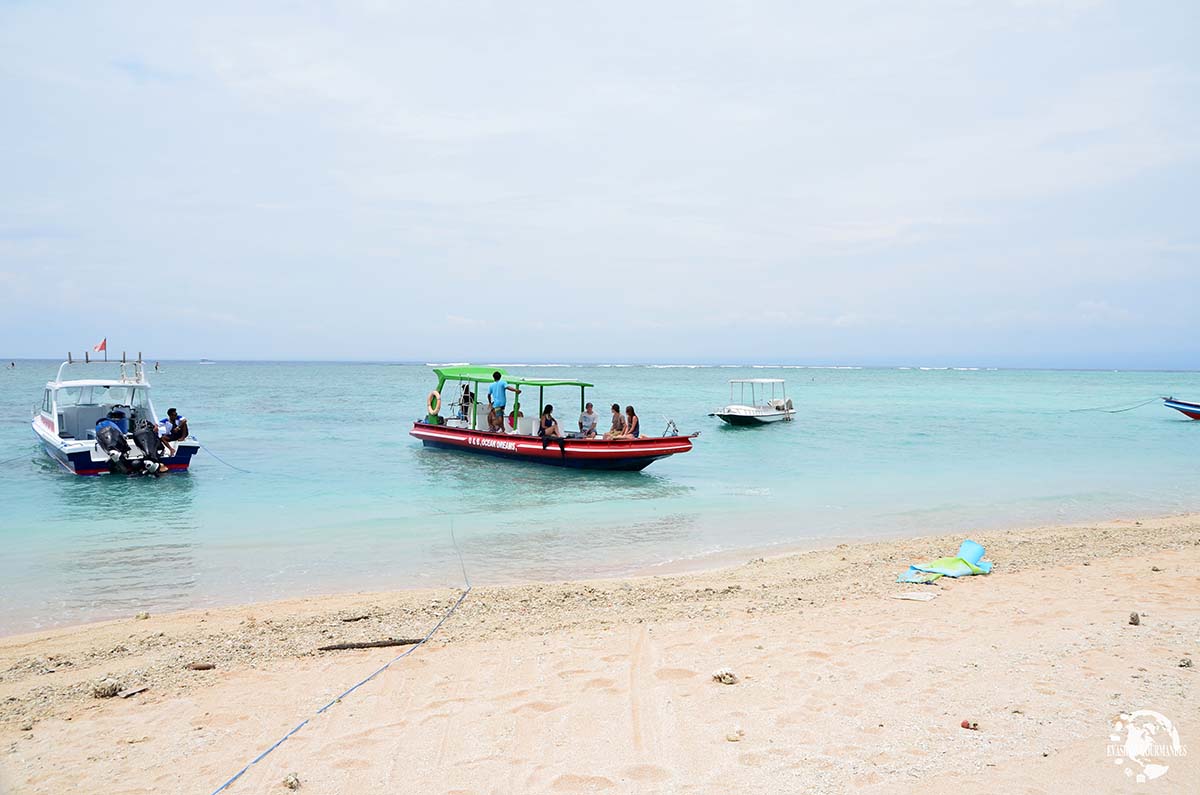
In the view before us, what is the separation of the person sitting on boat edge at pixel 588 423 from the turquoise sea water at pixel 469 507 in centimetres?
101

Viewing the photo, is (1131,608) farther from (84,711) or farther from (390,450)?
(390,450)

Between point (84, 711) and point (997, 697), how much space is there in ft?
19.4

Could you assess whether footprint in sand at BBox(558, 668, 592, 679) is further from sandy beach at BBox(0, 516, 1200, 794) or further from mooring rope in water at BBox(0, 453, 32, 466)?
mooring rope in water at BBox(0, 453, 32, 466)

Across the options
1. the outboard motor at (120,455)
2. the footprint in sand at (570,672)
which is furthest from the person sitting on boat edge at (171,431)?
the footprint in sand at (570,672)

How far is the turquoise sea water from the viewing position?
980 cm

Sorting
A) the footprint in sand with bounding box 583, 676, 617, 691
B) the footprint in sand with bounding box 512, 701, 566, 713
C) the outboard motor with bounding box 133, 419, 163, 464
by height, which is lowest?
the footprint in sand with bounding box 583, 676, 617, 691

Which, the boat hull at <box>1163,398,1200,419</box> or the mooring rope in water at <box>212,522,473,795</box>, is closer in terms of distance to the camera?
the mooring rope in water at <box>212,522,473,795</box>

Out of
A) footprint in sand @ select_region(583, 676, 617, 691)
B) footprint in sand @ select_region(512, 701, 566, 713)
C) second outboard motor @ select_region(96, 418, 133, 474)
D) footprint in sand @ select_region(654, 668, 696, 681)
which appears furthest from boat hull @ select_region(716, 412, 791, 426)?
footprint in sand @ select_region(512, 701, 566, 713)

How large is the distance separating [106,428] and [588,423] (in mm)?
11218

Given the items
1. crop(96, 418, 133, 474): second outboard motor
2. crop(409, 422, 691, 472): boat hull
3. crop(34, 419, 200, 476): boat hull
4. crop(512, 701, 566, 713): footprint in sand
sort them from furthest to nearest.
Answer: crop(409, 422, 691, 472): boat hull < crop(96, 418, 133, 474): second outboard motor < crop(34, 419, 200, 476): boat hull < crop(512, 701, 566, 713): footprint in sand

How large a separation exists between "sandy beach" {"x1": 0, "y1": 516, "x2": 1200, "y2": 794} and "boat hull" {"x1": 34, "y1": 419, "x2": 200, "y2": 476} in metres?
11.7

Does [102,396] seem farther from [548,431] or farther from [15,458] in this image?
[548,431]

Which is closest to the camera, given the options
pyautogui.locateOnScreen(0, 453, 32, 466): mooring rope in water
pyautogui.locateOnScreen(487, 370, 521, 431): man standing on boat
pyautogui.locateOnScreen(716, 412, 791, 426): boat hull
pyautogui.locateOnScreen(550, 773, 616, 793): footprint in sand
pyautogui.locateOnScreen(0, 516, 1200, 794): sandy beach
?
pyautogui.locateOnScreen(550, 773, 616, 793): footprint in sand

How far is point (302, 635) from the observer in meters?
6.70
